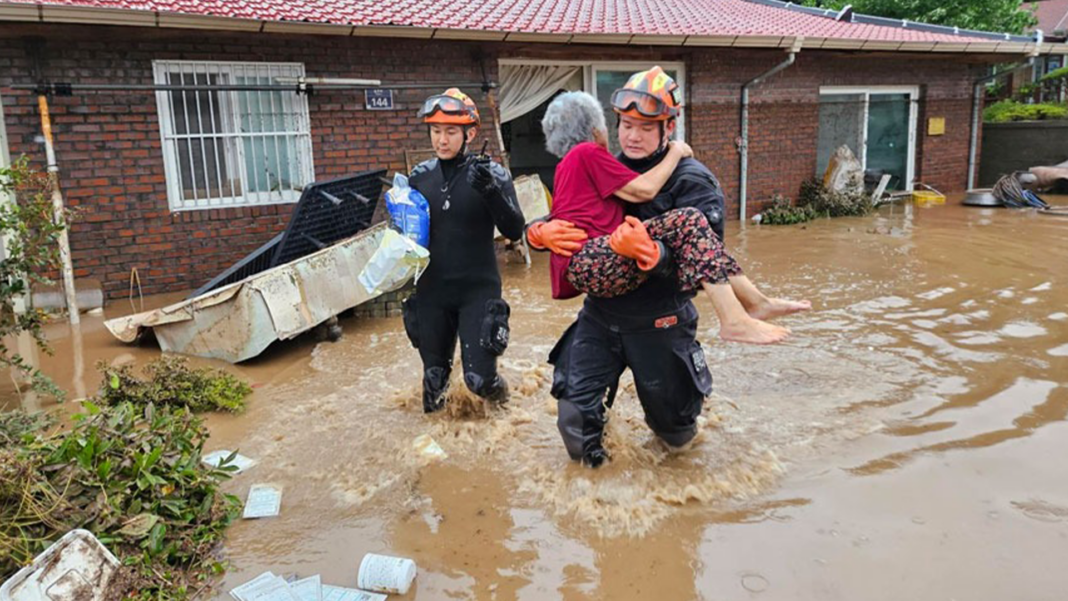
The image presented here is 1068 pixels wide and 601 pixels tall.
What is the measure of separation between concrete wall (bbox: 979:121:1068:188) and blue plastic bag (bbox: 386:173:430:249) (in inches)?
612

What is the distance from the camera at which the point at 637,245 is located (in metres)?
2.94

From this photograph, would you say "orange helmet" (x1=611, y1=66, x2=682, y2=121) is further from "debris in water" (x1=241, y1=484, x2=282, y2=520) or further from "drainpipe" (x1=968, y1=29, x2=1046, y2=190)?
"drainpipe" (x1=968, y1=29, x2=1046, y2=190)

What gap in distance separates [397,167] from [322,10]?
1856mm

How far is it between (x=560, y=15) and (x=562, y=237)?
8.61 m

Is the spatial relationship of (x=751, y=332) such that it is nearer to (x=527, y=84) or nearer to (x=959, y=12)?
(x=527, y=84)

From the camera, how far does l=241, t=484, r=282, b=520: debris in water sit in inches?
136

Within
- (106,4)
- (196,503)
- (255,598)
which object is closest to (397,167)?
(106,4)

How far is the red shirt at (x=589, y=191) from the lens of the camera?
311 centimetres

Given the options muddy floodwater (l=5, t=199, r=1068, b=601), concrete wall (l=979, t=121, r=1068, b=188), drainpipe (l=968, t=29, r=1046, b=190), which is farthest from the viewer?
concrete wall (l=979, t=121, r=1068, b=188)

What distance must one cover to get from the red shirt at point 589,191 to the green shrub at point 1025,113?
54.7ft

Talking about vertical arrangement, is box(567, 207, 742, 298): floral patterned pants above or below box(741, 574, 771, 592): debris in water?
above

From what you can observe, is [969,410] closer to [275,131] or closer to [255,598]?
[255,598]

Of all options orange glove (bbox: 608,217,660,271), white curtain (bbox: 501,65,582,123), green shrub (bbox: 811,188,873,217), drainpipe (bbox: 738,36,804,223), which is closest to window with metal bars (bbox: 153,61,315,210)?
white curtain (bbox: 501,65,582,123)

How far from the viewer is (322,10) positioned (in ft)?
28.0
